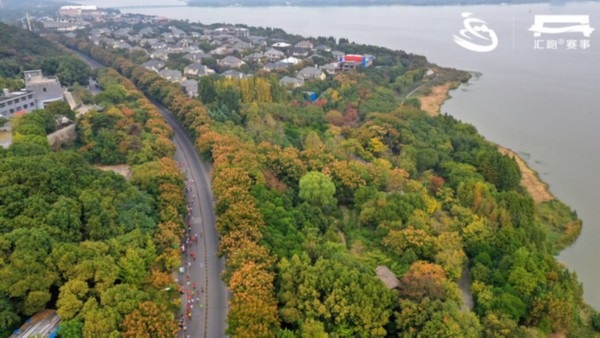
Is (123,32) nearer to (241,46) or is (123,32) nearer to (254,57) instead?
(241,46)

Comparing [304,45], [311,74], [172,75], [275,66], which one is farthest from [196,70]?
Result: [304,45]

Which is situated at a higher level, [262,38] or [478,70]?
[262,38]

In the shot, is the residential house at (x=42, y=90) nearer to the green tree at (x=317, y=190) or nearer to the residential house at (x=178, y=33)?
the green tree at (x=317, y=190)

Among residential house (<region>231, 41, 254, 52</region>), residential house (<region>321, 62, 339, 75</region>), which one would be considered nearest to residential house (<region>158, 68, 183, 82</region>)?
residential house (<region>321, 62, 339, 75</region>)

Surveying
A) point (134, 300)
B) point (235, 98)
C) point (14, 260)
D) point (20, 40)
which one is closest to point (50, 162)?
point (14, 260)

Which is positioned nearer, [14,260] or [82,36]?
[14,260]

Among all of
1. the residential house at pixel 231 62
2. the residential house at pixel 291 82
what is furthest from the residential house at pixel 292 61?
the residential house at pixel 291 82

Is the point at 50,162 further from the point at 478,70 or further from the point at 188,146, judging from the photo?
the point at 478,70
